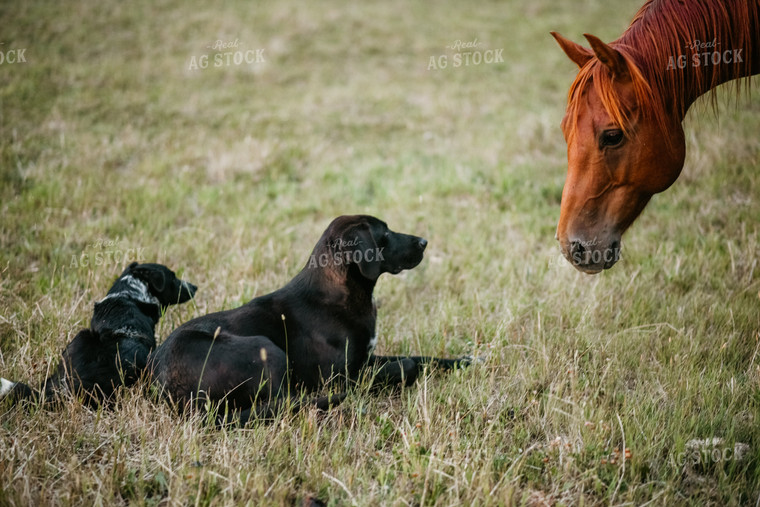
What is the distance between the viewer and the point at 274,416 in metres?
3.38

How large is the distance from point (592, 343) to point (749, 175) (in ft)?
14.7

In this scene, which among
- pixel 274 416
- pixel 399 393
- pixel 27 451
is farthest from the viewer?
pixel 399 393

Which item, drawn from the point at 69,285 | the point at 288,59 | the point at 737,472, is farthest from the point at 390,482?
the point at 288,59

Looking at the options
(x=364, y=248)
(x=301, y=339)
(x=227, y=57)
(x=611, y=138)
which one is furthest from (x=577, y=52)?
(x=227, y=57)

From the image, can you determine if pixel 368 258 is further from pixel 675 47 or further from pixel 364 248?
pixel 675 47

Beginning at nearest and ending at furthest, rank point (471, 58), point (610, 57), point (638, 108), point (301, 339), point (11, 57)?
point (610, 57) → point (638, 108) → point (301, 339) → point (11, 57) → point (471, 58)

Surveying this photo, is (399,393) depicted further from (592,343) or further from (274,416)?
(592,343)

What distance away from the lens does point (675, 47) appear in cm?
342

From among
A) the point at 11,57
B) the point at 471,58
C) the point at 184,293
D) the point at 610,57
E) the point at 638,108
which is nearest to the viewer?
the point at 610,57

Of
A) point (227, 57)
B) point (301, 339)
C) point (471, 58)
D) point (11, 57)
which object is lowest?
point (301, 339)

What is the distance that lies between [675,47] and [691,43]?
0.10 meters

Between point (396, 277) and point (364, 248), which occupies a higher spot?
point (364, 248)

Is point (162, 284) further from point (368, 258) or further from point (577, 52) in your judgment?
point (577, 52)

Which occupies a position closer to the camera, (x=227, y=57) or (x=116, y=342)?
(x=116, y=342)
